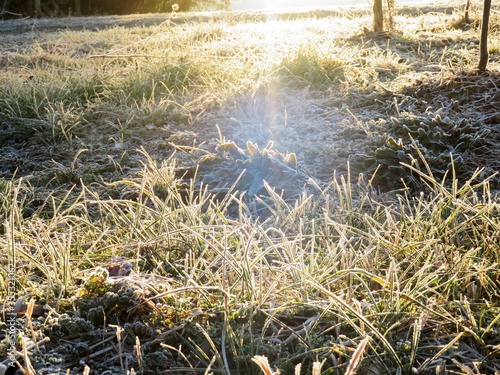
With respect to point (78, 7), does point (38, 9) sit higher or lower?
lower

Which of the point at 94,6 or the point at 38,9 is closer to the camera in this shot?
the point at 38,9

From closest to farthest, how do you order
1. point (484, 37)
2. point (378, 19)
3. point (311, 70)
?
point (484, 37), point (311, 70), point (378, 19)

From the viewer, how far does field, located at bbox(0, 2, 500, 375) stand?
133cm

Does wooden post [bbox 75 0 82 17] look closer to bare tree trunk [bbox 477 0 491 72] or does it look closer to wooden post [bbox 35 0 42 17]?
wooden post [bbox 35 0 42 17]

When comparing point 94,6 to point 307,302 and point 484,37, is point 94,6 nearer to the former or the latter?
point 484,37

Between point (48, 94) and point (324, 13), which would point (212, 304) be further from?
point (324, 13)

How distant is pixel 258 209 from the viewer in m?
2.44

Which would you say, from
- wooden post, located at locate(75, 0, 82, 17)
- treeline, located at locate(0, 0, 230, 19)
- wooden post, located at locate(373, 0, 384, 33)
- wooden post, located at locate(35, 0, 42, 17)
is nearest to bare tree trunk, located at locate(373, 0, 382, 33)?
wooden post, located at locate(373, 0, 384, 33)

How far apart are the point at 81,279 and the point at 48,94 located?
2.99 m

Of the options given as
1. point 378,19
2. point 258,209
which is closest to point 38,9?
point 378,19

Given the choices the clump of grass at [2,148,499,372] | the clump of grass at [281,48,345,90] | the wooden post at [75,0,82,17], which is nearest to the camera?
the clump of grass at [2,148,499,372]

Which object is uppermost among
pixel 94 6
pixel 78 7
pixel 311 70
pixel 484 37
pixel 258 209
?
pixel 94 6

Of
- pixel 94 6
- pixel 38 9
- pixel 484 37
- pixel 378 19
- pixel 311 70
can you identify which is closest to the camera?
pixel 484 37

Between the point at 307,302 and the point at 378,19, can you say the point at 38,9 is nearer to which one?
the point at 378,19
